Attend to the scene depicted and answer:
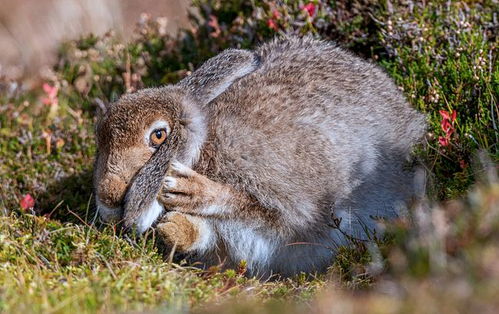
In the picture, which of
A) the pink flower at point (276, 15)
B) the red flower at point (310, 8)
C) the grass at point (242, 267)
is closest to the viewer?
the grass at point (242, 267)

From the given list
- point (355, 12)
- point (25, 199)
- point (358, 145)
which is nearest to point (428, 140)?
point (358, 145)

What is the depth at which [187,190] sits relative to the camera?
15.7 ft

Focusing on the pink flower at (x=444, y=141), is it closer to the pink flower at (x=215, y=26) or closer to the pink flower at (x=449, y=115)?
the pink flower at (x=449, y=115)

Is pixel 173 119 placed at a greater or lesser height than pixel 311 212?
greater

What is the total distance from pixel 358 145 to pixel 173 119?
3.93 feet

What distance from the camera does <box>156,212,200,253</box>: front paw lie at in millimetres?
4816

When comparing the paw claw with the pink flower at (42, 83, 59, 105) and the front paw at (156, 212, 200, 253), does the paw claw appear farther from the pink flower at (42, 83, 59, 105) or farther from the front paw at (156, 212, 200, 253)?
the pink flower at (42, 83, 59, 105)

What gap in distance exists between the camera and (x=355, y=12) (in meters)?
7.20

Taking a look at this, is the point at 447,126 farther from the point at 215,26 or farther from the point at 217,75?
the point at 215,26

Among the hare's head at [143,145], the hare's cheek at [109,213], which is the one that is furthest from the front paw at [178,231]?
the hare's cheek at [109,213]

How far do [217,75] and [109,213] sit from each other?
43.8 inches

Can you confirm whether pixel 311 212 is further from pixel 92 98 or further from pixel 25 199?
A: pixel 92 98

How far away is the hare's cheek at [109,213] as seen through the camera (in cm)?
480

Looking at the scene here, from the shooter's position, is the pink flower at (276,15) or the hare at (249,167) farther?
the pink flower at (276,15)
